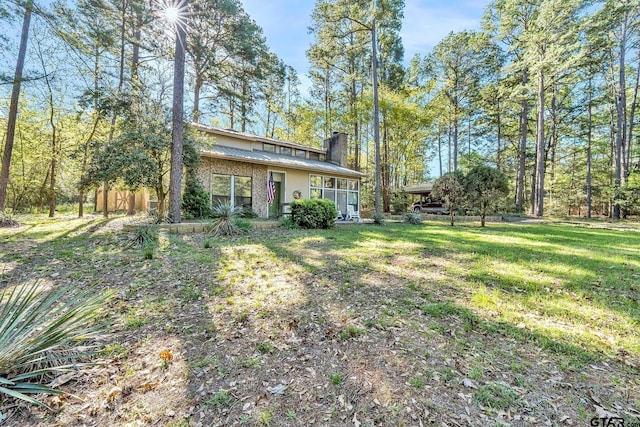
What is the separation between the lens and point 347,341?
9.23 feet

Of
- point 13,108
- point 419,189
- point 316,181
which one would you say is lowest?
point 316,181

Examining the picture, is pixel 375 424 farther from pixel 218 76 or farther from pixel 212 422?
pixel 218 76

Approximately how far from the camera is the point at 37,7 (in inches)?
308

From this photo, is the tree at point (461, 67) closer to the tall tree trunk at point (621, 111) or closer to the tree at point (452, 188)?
the tall tree trunk at point (621, 111)

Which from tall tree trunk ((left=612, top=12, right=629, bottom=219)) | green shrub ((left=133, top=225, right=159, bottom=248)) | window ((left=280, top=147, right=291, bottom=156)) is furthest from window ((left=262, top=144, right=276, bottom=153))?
tall tree trunk ((left=612, top=12, right=629, bottom=219))

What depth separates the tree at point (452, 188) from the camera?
12219 millimetres

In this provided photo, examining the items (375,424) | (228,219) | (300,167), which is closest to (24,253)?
(228,219)

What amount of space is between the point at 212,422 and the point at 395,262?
4.26m

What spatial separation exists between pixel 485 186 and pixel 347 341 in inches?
448

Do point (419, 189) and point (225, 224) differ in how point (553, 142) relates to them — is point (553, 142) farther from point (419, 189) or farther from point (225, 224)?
point (225, 224)

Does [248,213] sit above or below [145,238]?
above

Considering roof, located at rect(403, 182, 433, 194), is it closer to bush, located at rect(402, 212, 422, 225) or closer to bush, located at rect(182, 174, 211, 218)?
bush, located at rect(402, 212, 422, 225)

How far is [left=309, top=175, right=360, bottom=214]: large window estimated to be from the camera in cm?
1526

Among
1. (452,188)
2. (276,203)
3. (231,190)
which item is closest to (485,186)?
(452,188)
